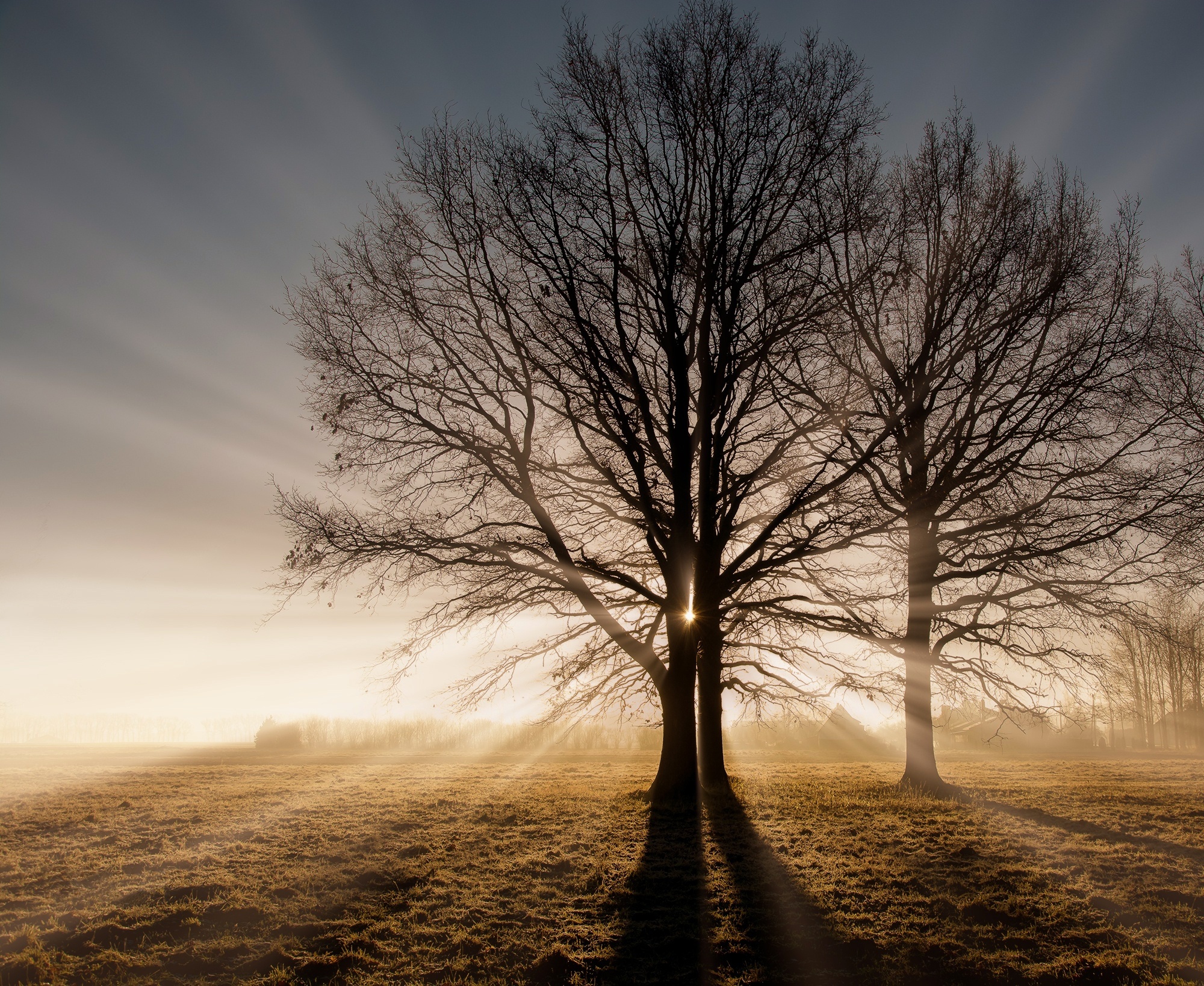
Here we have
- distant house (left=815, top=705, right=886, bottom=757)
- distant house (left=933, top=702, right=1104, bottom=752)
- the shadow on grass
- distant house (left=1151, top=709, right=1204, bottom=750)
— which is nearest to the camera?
the shadow on grass

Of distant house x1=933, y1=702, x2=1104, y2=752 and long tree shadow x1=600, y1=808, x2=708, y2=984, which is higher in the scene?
long tree shadow x1=600, y1=808, x2=708, y2=984

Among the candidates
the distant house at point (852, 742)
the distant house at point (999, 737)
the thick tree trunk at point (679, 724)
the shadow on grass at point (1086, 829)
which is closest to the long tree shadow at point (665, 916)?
the thick tree trunk at point (679, 724)

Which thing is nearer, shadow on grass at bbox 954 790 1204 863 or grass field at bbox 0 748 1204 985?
grass field at bbox 0 748 1204 985

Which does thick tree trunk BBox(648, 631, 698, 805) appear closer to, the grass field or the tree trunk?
the grass field

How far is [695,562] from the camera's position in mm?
11258

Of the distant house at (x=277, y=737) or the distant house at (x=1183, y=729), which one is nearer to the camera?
the distant house at (x=277, y=737)

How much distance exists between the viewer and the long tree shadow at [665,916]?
16.3 ft

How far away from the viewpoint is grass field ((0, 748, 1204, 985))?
5055 mm

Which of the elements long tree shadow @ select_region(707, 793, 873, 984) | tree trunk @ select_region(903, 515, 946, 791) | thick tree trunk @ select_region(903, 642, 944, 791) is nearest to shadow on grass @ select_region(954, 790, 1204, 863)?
thick tree trunk @ select_region(903, 642, 944, 791)

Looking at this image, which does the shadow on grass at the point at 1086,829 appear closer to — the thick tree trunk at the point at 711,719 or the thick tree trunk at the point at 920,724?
the thick tree trunk at the point at 920,724

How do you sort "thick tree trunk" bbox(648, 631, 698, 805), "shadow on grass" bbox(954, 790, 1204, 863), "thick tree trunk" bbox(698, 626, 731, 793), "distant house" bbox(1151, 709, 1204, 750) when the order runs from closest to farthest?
"shadow on grass" bbox(954, 790, 1204, 863), "thick tree trunk" bbox(648, 631, 698, 805), "thick tree trunk" bbox(698, 626, 731, 793), "distant house" bbox(1151, 709, 1204, 750)

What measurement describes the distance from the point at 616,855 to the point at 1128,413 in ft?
44.7

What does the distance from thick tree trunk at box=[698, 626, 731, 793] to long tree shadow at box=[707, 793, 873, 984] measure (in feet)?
14.3

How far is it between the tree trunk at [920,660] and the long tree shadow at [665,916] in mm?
6491
